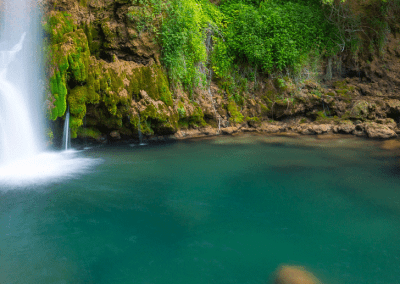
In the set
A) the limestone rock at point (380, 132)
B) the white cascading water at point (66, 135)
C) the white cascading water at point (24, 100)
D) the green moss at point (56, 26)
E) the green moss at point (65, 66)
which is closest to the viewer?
the white cascading water at point (24, 100)

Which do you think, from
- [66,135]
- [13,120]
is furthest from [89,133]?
[13,120]

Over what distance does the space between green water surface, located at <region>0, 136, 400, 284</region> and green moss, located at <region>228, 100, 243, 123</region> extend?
5550 mm

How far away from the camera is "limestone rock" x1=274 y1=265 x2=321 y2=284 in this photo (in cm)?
348

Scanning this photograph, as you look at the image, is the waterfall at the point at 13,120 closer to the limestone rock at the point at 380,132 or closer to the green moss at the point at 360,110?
the limestone rock at the point at 380,132

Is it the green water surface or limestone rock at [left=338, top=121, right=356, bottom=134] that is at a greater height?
limestone rock at [left=338, top=121, right=356, bottom=134]

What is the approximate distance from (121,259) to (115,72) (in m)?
7.75

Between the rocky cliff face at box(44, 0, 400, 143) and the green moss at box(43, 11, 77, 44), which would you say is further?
the rocky cliff face at box(44, 0, 400, 143)

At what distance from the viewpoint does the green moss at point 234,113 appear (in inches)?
539

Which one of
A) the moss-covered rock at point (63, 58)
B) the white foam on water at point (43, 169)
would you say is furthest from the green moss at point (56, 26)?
the white foam on water at point (43, 169)

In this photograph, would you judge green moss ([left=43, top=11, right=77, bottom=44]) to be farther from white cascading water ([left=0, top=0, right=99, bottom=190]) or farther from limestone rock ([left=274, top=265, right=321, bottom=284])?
limestone rock ([left=274, top=265, right=321, bottom=284])

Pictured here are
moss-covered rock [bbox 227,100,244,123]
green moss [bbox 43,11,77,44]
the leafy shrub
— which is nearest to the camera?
Result: green moss [bbox 43,11,77,44]

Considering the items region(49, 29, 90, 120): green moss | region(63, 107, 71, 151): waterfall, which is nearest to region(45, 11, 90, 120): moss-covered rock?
region(49, 29, 90, 120): green moss

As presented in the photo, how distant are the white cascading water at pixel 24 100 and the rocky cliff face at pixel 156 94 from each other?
0.47m

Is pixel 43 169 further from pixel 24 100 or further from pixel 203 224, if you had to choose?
pixel 203 224
